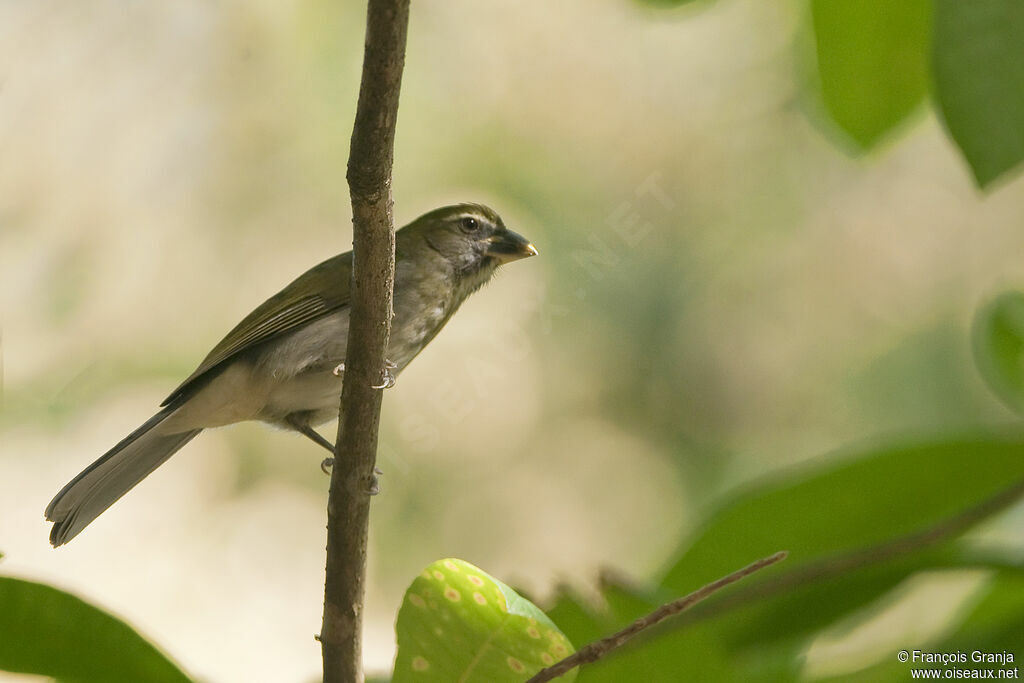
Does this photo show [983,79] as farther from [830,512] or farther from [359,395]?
[359,395]

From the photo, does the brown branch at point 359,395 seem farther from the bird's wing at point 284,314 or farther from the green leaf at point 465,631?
the bird's wing at point 284,314

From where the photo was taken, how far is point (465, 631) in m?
1.57

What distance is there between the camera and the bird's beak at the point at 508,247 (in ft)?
12.0

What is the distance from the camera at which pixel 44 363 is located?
16.6 ft

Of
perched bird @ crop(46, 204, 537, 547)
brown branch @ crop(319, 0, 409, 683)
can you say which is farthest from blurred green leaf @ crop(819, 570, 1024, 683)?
perched bird @ crop(46, 204, 537, 547)

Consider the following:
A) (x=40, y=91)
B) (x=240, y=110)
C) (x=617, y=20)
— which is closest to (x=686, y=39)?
(x=617, y=20)

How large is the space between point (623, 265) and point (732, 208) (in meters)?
0.84

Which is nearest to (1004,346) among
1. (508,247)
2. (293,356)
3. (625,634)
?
(625,634)

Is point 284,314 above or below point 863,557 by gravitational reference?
above

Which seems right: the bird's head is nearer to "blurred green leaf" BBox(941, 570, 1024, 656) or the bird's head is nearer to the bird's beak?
the bird's beak

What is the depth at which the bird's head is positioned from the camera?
3.63 meters

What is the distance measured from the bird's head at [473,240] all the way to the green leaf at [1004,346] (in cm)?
161

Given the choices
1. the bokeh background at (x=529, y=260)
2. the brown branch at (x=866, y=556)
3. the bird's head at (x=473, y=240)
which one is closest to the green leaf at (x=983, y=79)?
the brown branch at (x=866, y=556)

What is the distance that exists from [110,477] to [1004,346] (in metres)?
2.26
